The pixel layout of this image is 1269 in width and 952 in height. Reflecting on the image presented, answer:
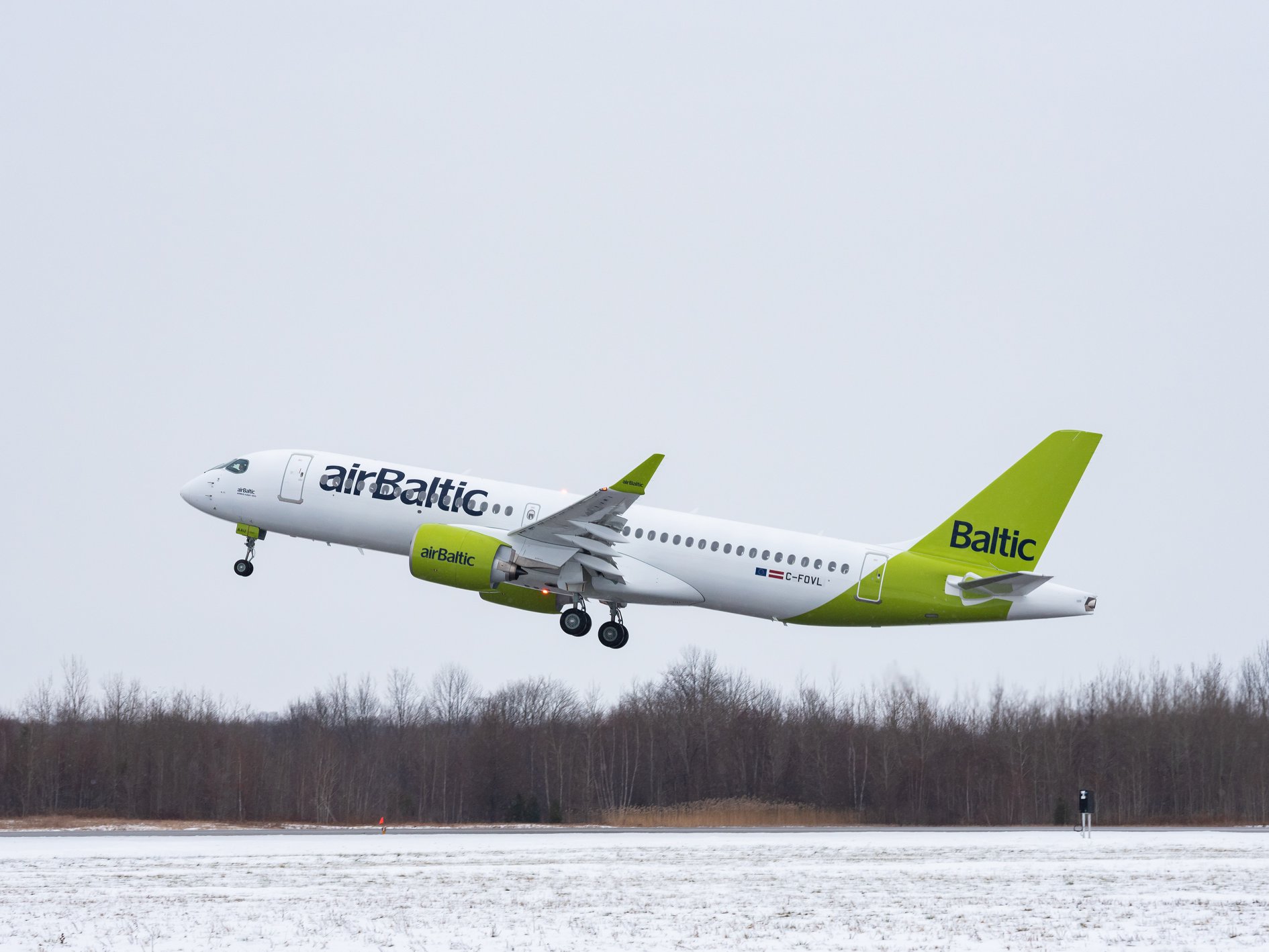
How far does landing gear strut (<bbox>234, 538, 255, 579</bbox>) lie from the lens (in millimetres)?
48469

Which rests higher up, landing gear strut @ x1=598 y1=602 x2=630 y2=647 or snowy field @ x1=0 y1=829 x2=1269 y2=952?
landing gear strut @ x1=598 y1=602 x2=630 y2=647

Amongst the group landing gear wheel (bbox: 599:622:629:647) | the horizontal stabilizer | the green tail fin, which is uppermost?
the green tail fin

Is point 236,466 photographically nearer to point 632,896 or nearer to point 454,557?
point 454,557

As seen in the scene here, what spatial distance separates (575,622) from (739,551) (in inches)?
220

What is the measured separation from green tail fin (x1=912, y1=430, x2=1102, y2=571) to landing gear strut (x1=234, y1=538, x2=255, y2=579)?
21.1m

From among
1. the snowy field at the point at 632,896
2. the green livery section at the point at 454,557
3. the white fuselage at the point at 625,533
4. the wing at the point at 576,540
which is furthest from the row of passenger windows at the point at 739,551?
the snowy field at the point at 632,896

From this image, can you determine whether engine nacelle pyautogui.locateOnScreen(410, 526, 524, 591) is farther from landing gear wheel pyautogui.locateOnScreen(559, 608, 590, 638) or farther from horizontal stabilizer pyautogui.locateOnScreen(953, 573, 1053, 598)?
horizontal stabilizer pyautogui.locateOnScreen(953, 573, 1053, 598)

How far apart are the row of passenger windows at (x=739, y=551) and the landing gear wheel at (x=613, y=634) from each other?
3.16 meters

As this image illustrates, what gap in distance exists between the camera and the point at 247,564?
48.7m

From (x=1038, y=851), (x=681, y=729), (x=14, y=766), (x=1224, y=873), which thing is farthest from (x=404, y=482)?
(x=14, y=766)

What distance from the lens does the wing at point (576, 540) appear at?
140ft

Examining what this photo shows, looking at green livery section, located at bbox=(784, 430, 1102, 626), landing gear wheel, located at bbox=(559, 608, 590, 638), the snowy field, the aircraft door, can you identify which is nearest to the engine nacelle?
landing gear wheel, located at bbox=(559, 608, 590, 638)

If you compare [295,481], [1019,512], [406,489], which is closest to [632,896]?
[406,489]

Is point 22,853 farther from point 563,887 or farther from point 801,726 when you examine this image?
point 801,726
